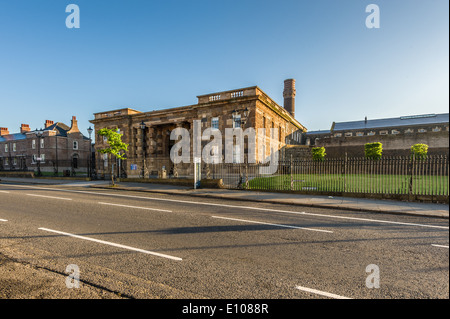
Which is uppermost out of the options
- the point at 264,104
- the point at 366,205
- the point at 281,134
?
the point at 264,104

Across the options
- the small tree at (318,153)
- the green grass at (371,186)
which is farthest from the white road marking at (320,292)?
the small tree at (318,153)

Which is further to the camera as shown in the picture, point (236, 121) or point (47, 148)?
point (47, 148)

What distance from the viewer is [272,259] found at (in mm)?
4156

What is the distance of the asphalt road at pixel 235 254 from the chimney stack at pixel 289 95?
45.7 m

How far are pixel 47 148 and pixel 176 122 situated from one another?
37.3 metres

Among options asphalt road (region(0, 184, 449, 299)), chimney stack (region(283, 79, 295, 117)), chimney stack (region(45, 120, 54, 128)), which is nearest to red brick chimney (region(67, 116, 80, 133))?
chimney stack (region(45, 120, 54, 128))

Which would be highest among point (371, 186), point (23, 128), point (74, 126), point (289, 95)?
point (289, 95)

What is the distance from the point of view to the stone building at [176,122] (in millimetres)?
22503

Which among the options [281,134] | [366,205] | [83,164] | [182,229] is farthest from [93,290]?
[83,164]

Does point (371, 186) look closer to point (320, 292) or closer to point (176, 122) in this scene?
point (320, 292)

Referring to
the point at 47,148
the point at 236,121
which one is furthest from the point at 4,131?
the point at 236,121

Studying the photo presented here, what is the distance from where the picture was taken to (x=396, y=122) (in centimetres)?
4828
